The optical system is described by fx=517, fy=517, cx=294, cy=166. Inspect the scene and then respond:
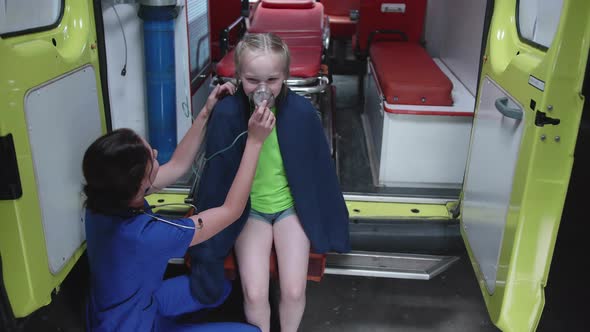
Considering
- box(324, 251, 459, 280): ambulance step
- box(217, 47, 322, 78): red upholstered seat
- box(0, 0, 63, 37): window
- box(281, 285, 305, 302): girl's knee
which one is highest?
box(0, 0, 63, 37): window

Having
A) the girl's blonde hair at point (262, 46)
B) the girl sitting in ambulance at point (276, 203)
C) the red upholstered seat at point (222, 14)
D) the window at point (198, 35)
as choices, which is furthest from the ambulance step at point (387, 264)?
the red upholstered seat at point (222, 14)

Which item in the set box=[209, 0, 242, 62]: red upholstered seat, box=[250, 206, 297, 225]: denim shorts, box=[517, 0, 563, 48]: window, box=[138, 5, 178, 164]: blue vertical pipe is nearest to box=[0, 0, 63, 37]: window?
box=[138, 5, 178, 164]: blue vertical pipe

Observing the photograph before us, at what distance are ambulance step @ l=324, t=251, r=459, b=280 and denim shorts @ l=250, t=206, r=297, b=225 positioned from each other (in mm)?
391

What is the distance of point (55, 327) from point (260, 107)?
5.34 feet

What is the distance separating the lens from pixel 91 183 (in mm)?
1597

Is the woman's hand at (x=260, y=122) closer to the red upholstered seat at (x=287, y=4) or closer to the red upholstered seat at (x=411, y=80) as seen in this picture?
the red upholstered seat at (x=411, y=80)

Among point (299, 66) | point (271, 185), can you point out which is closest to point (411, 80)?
point (299, 66)

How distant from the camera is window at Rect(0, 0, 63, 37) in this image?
173 cm

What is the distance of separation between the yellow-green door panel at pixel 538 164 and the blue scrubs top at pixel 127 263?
1118mm

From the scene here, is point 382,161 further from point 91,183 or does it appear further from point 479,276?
point 91,183

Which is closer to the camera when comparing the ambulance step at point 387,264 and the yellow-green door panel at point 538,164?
the yellow-green door panel at point 538,164

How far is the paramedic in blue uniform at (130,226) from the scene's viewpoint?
1.57 meters

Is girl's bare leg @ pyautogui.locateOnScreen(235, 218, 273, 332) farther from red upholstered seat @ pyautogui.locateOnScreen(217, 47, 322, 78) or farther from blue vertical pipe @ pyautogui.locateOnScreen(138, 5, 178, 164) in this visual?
red upholstered seat @ pyautogui.locateOnScreen(217, 47, 322, 78)

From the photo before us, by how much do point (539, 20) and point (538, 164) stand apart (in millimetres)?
640
